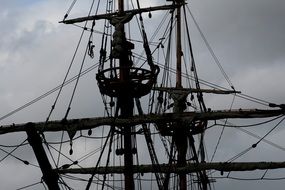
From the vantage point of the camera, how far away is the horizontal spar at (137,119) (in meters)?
34.3

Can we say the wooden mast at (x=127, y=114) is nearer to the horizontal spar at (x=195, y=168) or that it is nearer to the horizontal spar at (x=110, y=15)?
the horizontal spar at (x=110, y=15)

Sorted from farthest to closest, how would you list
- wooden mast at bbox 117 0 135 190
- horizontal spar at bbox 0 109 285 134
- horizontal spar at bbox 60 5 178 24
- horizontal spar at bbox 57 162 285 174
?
1. horizontal spar at bbox 57 162 285 174
2. horizontal spar at bbox 60 5 178 24
3. wooden mast at bbox 117 0 135 190
4. horizontal spar at bbox 0 109 285 134

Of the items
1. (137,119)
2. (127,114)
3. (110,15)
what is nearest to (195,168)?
(127,114)

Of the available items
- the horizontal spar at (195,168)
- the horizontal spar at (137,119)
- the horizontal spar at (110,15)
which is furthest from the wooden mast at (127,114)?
the horizontal spar at (195,168)

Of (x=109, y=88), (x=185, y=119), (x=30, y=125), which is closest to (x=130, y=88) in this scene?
(x=109, y=88)

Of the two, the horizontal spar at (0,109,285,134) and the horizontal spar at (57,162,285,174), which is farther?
the horizontal spar at (57,162,285,174)

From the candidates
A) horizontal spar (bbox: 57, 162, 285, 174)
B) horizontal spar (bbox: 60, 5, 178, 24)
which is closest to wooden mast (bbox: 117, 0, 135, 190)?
horizontal spar (bbox: 60, 5, 178, 24)

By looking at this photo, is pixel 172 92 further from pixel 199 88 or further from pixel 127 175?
pixel 127 175

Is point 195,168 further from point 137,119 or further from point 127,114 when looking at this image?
point 137,119

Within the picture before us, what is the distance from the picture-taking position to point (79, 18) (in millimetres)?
37906

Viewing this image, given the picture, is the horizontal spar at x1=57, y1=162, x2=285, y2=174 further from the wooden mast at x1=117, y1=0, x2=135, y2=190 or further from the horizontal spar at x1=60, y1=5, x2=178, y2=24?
the horizontal spar at x1=60, y1=5, x2=178, y2=24

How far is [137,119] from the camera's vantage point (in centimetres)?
3488

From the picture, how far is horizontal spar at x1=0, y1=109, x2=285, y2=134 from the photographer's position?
112 feet

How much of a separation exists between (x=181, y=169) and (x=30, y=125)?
632 inches
